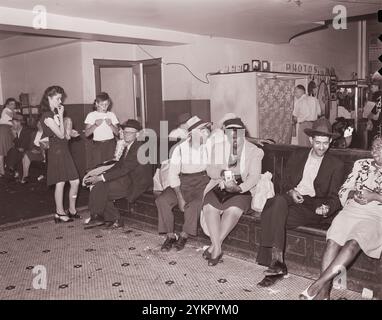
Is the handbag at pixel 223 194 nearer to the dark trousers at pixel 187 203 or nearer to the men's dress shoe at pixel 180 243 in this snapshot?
the dark trousers at pixel 187 203

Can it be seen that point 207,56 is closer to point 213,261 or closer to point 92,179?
point 92,179

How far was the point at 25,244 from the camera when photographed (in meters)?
4.55

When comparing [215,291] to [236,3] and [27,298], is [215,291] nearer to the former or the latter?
[27,298]

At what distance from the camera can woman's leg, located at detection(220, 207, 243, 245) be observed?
3.79 m

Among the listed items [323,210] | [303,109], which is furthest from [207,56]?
[323,210]

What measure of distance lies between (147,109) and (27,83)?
283cm

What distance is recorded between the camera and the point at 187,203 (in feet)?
13.9

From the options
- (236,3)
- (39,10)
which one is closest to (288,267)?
(236,3)

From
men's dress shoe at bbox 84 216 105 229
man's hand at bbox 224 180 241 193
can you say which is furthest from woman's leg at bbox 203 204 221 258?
men's dress shoe at bbox 84 216 105 229

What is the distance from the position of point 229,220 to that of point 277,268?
0.62m

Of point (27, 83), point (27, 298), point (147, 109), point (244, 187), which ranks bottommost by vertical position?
point (27, 298)

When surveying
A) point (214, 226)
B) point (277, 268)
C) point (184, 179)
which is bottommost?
point (277, 268)

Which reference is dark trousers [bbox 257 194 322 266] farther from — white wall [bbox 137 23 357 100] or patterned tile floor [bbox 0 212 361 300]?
white wall [bbox 137 23 357 100]

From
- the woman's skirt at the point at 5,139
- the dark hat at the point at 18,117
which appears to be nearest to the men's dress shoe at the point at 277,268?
the woman's skirt at the point at 5,139
